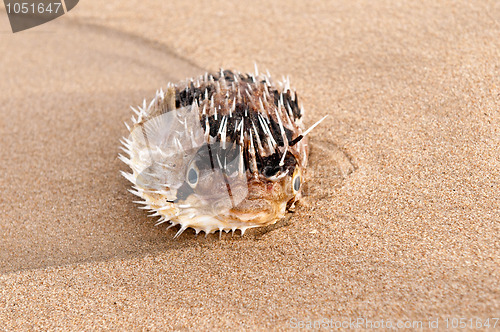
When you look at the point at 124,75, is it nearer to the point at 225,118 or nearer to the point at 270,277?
the point at 225,118

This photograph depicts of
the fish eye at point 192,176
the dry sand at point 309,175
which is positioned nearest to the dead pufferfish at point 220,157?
the fish eye at point 192,176

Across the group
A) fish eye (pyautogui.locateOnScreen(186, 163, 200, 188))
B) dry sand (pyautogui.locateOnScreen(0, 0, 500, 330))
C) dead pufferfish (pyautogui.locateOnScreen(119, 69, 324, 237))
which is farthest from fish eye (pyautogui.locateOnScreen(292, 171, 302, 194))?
fish eye (pyautogui.locateOnScreen(186, 163, 200, 188))

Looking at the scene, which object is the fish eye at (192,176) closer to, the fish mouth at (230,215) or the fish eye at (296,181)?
the fish mouth at (230,215)

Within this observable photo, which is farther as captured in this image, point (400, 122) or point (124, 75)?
point (124, 75)

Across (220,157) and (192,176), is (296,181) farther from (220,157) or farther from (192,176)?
(192,176)

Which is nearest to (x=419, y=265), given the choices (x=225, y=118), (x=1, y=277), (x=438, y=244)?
(x=438, y=244)

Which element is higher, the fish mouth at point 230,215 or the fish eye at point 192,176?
the fish eye at point 192,176

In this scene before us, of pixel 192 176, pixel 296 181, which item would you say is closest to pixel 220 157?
pixel 192 176
